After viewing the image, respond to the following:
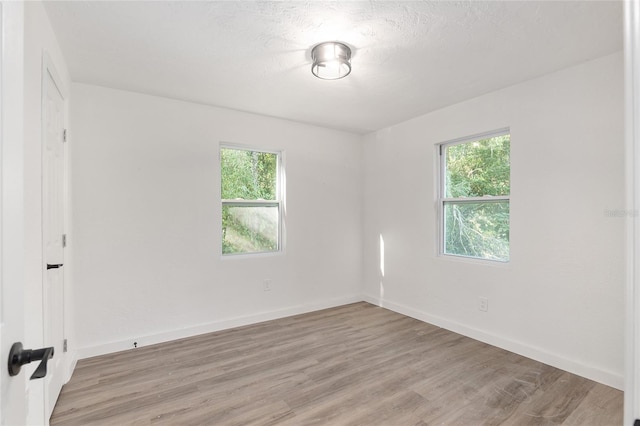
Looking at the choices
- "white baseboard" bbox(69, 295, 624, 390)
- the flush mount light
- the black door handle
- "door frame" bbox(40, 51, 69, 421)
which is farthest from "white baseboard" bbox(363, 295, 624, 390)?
"door frame" bbox(40, 51, 69, 421)

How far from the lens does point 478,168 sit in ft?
10.8

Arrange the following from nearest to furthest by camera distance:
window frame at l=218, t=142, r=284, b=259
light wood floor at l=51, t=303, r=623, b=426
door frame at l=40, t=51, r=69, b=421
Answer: door frame at l=40, t=51, r=69, b=421
light wood floor at l=51, t=303, r=623, b=426
window frame at l=218, t=142, r=284, b=259

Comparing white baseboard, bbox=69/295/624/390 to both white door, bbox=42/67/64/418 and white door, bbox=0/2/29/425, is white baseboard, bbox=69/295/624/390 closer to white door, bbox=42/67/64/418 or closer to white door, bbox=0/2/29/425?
white door, bbox=42/67/64/418

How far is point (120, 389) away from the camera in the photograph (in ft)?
7.57

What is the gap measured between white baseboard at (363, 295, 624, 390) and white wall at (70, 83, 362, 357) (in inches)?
52.2

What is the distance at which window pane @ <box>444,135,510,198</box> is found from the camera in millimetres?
3062

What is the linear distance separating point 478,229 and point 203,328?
122 inches

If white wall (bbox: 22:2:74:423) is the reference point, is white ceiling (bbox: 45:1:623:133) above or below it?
above

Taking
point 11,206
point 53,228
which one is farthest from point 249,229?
point 11,206

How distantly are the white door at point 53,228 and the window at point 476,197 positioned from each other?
3.54 m

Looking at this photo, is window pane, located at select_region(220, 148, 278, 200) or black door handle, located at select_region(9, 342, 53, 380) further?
window pane, located at select_region(220, 148, 278, 200)

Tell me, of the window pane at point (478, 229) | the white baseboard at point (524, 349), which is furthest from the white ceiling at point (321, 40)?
the white baseboard at point (524, 349)

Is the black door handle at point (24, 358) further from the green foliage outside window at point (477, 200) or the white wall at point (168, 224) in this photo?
the green foliage outside window at point (477, 200)

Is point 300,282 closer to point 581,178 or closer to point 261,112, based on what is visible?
point 261,112
